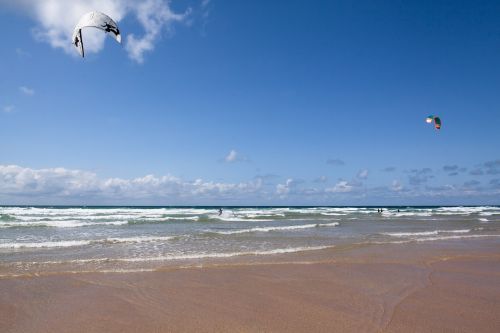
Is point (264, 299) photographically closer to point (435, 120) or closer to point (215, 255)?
point (215, 255)

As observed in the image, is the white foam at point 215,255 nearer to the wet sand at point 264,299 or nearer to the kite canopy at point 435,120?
the wet sand at point 264,299

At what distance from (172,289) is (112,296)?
3.21ft

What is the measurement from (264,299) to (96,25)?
7.02 m

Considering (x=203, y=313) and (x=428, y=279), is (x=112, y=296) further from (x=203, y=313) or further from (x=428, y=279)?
(x=428, y=279)

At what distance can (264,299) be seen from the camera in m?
5.73

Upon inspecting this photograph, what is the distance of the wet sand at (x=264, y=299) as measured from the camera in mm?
4598

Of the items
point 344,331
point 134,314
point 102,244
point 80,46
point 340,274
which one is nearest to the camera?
point 344,331

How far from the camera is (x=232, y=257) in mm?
10039

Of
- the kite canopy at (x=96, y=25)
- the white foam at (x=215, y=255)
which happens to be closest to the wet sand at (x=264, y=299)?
the white foam at (x=215, y=255)

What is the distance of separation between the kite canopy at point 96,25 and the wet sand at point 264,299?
532 centimetres

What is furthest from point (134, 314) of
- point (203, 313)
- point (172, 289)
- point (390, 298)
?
point (390, 298)

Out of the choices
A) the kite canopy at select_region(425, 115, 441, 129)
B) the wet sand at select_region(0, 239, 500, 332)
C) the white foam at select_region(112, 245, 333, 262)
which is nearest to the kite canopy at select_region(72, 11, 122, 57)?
the white foam at select_region(112, 245, 333, 262)

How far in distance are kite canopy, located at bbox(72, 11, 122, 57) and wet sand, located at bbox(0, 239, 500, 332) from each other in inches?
209

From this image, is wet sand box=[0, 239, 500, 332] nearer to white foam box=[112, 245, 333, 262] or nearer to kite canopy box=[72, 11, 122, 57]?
white foam box=[112, 245, 333, 262]
